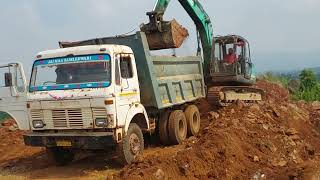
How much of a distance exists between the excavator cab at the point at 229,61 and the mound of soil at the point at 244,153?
164 cm

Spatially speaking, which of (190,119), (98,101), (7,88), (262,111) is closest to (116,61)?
(98,101)

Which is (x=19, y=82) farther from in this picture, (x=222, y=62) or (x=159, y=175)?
(x=222, y=62)

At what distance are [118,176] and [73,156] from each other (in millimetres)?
3257

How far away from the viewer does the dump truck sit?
1010 centimetres

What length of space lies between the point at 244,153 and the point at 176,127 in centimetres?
277

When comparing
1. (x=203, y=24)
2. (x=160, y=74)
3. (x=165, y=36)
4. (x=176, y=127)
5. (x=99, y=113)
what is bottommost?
(x=176, y=127)

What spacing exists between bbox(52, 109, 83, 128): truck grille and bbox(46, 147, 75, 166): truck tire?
116 centimetres

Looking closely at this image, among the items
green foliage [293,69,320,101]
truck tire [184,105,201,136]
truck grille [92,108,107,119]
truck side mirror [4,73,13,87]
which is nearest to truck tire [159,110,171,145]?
truck tire [184,105,201,136]

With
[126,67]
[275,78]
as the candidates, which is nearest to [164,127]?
[126,67]

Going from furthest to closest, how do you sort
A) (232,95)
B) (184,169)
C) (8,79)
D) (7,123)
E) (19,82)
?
(7,123)
(232,95)
(19,82)
(8,79)
(184,169)

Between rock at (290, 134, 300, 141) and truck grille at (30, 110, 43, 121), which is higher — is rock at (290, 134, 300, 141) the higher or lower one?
the lower one

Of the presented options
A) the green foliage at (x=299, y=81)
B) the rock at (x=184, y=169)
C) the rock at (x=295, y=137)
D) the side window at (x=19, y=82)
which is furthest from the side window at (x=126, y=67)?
the green foliage at (x=299, y=81)

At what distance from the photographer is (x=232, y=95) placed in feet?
55.9

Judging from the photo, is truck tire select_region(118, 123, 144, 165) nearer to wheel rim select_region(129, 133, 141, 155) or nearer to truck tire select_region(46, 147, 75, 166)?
wheel rim select_region(129, 133, 141, 155)
